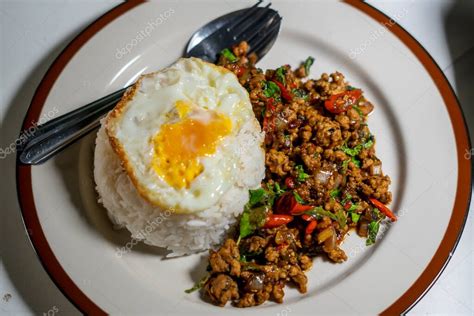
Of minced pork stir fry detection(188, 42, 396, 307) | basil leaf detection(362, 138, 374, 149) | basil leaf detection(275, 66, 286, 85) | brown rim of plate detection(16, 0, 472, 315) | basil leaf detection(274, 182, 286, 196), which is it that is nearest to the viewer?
brown rim of plate detection(16, 0, 472, 315)

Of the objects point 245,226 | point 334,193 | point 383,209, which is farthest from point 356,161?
point 245,226

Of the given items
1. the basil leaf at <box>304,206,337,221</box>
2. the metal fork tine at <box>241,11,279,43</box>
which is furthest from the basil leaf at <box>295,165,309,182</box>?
the metal fork tine at <box>241,11,279,43</box>

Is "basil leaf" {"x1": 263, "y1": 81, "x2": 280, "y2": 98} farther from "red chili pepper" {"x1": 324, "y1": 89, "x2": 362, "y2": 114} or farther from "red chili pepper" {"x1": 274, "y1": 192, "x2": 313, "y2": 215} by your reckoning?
"red chili pepper" {"x1": 274, "y1": 192, "x2": 313, "y2": 215}

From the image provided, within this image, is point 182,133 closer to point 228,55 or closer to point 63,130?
point 63,130

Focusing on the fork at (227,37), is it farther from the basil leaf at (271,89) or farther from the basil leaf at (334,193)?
the basil leaf at (334,193)

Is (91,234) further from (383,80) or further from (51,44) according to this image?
(383,80)

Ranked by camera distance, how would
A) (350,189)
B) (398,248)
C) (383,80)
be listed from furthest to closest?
(383,80)
(350,189)
(398,248)

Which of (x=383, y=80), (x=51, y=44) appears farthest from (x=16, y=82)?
(x=383, y=80)
